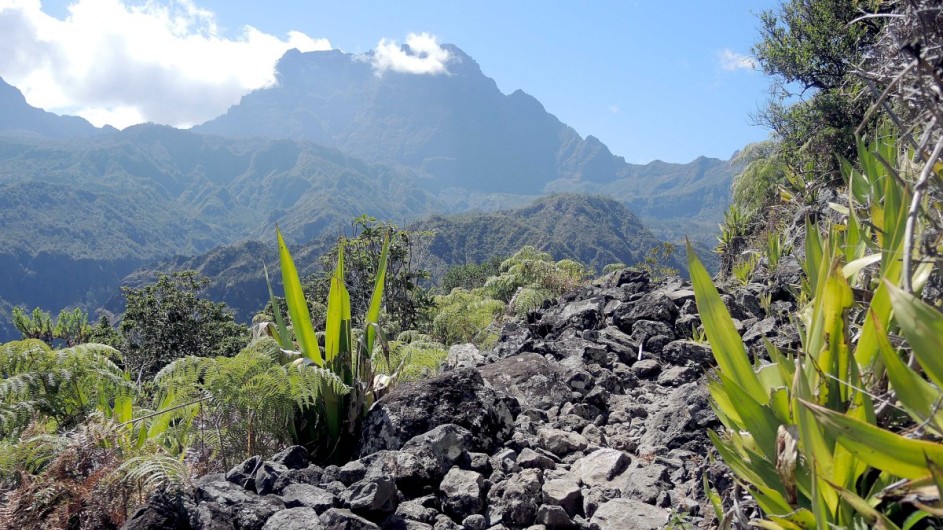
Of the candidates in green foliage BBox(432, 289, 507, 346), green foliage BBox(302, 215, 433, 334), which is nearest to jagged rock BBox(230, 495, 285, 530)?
green foliage BBox(432, 289, 507, 346)

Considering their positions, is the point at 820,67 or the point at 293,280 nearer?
the point at 293,280

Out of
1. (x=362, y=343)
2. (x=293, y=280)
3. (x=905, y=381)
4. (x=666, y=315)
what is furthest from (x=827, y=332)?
(x=666, y=315)

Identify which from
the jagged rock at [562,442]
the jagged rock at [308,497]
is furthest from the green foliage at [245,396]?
the jagged rock at [562,442]

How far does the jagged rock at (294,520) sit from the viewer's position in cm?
221

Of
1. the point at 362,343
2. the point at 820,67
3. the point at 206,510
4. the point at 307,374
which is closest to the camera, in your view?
the point at 206,510

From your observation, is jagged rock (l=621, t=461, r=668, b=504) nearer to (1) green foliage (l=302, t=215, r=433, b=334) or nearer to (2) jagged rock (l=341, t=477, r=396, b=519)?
(2) jagged rock (l=341, t=477, r=396, b=519)

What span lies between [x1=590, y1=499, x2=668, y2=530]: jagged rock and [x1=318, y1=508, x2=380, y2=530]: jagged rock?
95 cm

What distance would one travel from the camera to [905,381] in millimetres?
1412

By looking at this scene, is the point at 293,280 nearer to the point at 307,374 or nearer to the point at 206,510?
the point at 307,374

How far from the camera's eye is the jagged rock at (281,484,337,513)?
95.1 inches

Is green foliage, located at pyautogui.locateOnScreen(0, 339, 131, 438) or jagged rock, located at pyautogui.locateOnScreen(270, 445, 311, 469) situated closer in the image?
jagged rock, located at pyautogui.locateOnScreen(270, 445, 311, 469)

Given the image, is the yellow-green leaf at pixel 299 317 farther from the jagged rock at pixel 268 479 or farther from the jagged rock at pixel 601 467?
the jagged rock at pixel 601 467

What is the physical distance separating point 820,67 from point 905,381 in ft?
35.9

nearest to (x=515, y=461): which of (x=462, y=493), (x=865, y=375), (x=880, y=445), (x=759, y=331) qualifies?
(x=462, y=493)
